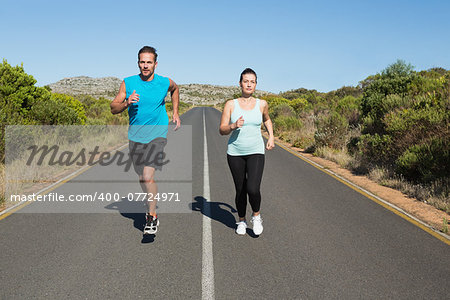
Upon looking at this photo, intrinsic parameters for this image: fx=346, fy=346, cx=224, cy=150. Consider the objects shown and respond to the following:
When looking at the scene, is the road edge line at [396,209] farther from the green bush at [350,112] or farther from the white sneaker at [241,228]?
the green bush at [350,112]

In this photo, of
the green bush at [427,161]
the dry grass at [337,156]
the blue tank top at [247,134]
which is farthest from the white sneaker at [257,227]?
the dry grass at [337,156]

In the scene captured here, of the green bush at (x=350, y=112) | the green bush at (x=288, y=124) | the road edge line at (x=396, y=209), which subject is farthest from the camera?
the green bush at (x=288, y=124)

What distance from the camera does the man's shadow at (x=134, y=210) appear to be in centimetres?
539

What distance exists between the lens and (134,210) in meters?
6.36

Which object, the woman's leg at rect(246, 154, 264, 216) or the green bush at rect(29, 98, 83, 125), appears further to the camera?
the green bush at rect(29, 98, 83, 125)

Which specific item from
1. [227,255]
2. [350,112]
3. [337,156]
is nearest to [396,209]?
[227,255]

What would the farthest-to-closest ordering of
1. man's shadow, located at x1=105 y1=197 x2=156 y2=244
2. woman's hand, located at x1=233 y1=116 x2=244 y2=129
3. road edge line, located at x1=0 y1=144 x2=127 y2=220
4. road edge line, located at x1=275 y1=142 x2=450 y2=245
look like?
road edge line, located at x1=0 y1=144 x2=127 y2=220, man's shadow, located at x1=105 y1=197 x2=156 y2=244, road edge line, located at x1=275 y1=142 x2=450 y2=245, woman's hand, located at x1=233 y1=116 x2=244 y2=129

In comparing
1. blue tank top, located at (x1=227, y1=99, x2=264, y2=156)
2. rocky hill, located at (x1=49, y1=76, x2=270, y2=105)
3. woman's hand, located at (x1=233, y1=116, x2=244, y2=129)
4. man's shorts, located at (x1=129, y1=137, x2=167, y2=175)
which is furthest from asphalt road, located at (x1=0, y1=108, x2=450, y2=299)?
rocky hill, located at (x1=49, y1=76, x2=270, y2=105)

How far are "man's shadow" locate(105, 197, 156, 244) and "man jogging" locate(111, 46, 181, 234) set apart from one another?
0.65 meters

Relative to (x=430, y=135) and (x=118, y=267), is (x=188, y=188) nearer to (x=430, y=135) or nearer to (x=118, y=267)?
(x=118, y=267)

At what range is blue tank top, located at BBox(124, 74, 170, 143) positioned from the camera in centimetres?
437

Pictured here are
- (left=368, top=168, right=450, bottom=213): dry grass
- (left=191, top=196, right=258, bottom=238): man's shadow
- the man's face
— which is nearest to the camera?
the man's face

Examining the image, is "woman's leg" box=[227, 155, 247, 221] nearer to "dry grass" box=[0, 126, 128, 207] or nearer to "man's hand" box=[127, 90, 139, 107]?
"man's hand" box=[127, 90, 139, 107]

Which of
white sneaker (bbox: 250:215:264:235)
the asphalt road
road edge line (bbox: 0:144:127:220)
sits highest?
white sneaker (bbox: 250:215:264:235)
